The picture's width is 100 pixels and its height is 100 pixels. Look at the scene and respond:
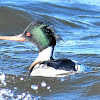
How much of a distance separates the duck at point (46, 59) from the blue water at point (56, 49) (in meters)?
0.16

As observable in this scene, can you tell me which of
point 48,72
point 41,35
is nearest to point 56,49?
point 41,35

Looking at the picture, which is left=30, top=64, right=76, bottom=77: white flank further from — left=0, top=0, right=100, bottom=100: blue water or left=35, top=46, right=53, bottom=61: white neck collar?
left=35, top=46, right=53, bottom=61: white neck collar

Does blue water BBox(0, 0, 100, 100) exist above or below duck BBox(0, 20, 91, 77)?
below

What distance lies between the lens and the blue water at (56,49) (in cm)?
664

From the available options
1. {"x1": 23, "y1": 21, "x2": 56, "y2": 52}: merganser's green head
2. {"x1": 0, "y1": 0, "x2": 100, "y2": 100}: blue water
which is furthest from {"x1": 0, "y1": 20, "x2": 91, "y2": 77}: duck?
{"x1": 0, "y1": 0, "x2": 100, "y2": 100}: blue water

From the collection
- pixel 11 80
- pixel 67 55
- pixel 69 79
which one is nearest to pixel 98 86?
pixel 69 79

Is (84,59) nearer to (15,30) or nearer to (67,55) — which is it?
(67,55)

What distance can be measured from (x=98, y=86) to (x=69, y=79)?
0.60 meters

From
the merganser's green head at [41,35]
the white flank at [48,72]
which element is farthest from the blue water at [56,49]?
the merganser's green head at [41,35]

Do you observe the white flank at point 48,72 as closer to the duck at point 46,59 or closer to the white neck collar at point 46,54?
the duck at point 46,59

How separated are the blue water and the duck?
0.16 m

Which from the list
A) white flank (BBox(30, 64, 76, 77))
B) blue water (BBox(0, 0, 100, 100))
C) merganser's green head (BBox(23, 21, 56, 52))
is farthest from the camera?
merganser's green head (BBox(23, 21, 56, 52))

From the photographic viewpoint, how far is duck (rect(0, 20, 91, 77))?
6.95m

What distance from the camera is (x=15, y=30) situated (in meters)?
11.8
